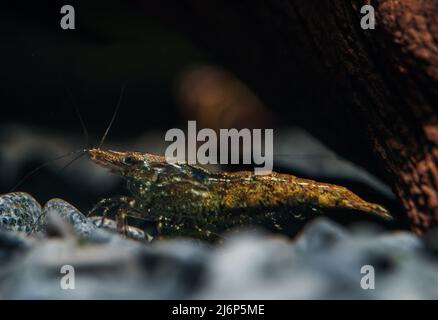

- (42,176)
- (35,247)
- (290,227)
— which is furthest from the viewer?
(42,176)

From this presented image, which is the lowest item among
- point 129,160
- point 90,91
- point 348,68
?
point 129,160

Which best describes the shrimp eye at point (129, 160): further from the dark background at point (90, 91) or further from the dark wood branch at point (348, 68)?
the dark wood branch at point (348, 68)

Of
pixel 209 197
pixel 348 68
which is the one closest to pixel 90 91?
pixel 209 197

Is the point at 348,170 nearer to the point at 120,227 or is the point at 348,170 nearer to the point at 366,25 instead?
the point at 366,25

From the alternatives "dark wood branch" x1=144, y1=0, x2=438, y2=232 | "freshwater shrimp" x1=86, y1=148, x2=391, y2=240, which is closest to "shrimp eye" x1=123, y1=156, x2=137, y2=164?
"freshwater shrimp" x1=86, y1=148, x2=391, y2=240

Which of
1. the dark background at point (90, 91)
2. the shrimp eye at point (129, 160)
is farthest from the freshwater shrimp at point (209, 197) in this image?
the dark background at point (90, 91)

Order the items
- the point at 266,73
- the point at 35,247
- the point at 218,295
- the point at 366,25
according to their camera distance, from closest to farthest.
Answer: the point at 218,295
the point at 35,247
the point at 366,25
the point at 266,73

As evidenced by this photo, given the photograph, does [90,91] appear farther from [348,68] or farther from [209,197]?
[348,68]

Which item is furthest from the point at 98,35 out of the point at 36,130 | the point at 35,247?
the point at 35,247
